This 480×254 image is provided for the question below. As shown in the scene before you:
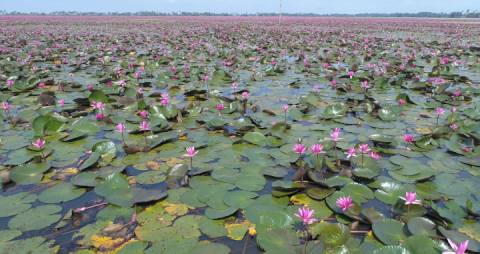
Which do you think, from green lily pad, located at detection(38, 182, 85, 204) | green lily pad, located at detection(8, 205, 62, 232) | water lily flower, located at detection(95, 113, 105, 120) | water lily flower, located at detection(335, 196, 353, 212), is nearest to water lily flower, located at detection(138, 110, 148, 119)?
water lily flower, located at detection(95, 113, 105, 120)

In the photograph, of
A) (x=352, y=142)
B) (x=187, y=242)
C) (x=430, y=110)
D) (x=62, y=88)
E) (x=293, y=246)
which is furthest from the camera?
(x=62, y=88)

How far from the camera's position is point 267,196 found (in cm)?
252

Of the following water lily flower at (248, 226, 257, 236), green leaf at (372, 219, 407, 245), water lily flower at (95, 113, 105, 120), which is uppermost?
water lily flower at (95, 113, 105, 120)

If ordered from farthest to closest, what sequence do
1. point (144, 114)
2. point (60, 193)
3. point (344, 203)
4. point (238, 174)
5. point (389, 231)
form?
point (144, 114) → point (238, 174) → point (60, 193) → point (344, 203) → point (389, 231)

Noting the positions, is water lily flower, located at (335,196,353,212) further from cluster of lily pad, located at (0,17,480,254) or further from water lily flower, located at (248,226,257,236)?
water lily flower, located at (248,226,257,236)

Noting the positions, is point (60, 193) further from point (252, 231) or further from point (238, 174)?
point (252, 231)

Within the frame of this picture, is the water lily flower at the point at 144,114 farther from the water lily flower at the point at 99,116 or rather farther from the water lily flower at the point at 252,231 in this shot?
the water lily flower at the point at 252,231

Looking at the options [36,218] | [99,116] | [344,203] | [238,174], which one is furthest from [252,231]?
[99,116]

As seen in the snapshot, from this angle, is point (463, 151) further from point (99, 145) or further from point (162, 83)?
point (162, 83)

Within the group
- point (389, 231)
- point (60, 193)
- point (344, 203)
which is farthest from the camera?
point (60, 193)

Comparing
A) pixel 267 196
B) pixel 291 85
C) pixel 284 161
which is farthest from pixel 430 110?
pixel 267 196

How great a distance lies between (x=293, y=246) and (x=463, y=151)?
217 centimetres

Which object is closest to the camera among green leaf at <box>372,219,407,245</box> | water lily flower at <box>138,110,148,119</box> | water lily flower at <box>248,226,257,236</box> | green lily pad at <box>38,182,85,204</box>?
green leaf at <box>372,219,407,245</box>

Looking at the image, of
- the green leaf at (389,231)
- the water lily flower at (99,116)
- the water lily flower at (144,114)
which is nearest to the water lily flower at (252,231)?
the green leaf at (389,231)
